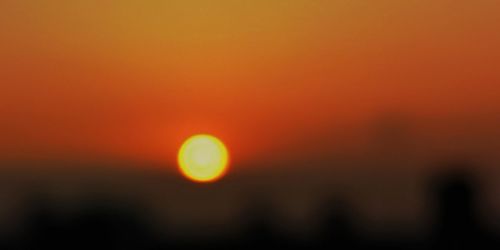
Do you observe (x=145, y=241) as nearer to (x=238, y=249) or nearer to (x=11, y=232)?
(x=238, y=249)

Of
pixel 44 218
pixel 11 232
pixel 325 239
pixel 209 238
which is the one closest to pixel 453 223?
pixel 325 239

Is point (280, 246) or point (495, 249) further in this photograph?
point (280, 246)

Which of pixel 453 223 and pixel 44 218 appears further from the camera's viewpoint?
pixel 44 218

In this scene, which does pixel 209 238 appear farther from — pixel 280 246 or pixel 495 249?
pixel 495 249

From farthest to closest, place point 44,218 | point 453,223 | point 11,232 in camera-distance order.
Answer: point 44,218, point 11,232, point 453,223

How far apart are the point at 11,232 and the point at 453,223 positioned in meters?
22.5

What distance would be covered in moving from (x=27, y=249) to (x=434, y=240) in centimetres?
2173

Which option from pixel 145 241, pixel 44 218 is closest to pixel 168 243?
pixel 145 241

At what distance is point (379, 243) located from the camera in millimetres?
81250

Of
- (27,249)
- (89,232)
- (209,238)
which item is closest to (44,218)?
(89,232)

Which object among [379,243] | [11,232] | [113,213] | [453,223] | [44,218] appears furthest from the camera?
[113,213]

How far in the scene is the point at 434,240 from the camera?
5834 centimetres

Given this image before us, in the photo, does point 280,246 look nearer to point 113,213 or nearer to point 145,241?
point 145,241

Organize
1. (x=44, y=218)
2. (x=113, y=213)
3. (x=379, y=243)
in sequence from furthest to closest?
(x=113, y=213) < (x=44, y=218) < (x=379, y=243)
